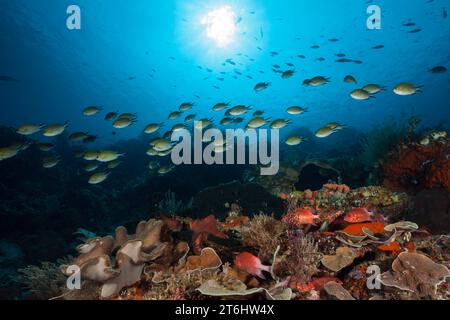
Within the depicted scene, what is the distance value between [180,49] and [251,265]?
59.5 meters

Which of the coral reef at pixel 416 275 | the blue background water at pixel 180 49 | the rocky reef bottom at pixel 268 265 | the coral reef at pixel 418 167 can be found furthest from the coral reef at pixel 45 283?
the blue background water at pixel 180 49

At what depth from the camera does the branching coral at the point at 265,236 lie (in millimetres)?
3988

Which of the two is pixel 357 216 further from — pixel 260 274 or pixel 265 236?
pixel 260 274

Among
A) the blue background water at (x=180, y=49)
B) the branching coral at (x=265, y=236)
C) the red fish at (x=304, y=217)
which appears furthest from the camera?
the blue background water at (x=180, y=49)

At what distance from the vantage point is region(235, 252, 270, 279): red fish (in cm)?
357

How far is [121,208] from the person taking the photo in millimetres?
13930

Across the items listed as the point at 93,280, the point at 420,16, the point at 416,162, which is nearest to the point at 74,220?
the point at 93,280

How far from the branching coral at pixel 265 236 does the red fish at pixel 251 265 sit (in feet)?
0.85

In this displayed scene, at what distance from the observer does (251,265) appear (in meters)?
3.60

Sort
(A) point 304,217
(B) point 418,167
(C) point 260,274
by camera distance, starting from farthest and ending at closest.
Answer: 1. (B) point 418,167
2. (A) point 304,217
3. (C) point 260,274

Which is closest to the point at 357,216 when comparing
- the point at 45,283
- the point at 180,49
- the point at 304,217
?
the point at 304,217

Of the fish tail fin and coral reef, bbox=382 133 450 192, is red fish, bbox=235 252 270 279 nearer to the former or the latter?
the fish tail fin

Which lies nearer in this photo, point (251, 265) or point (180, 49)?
point (251, 265)

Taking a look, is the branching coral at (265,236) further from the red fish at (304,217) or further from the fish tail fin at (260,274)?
the red fish at (304,217)
